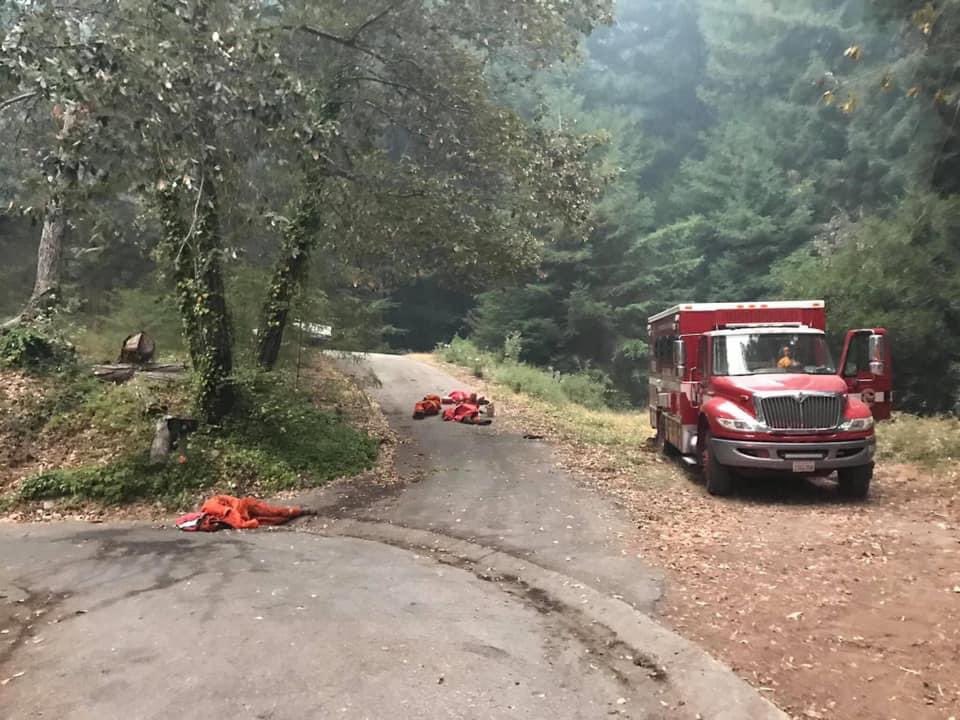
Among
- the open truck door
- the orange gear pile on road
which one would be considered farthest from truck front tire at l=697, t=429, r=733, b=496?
the orange gear pile on road

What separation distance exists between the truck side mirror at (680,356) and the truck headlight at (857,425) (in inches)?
106

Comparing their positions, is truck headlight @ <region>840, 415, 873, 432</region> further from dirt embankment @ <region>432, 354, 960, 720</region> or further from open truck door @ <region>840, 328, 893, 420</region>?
open truck door @ <region>840, 328, 893, 420</region>

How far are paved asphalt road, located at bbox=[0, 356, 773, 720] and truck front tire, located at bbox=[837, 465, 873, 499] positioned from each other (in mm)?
3370

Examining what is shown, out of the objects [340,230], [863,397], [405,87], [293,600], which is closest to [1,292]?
[340,230]

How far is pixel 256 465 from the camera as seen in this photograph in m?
11.3

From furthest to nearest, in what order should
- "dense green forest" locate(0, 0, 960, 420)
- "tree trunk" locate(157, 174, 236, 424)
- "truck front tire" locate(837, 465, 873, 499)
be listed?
"tree trunk" locate(157, 174, 236, 424) < "truck front tire" locate(837, 465, 873, 499) < "dense green forest" locate(0, 0, 960, 420)

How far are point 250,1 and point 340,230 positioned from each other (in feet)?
15.5

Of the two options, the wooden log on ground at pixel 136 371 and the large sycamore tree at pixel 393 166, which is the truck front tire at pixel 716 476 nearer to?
the large sycamore tree at pixel 393 166

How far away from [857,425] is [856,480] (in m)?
0.76

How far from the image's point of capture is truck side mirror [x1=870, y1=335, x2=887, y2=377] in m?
11.1

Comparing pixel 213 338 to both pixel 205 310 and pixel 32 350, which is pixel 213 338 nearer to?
pixel 205 310

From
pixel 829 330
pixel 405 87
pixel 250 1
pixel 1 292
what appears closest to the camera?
pixel 250 1

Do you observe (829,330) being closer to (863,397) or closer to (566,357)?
(863,397)

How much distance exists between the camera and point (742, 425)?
10141 millimetres
